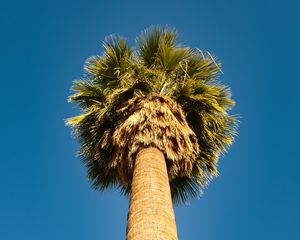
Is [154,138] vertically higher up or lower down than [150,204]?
higher up

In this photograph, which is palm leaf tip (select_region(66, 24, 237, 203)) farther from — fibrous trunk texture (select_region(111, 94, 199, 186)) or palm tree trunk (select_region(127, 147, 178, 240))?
palm tree trunk (select_region(127, 147, 178, 240))

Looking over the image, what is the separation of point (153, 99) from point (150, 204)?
3.32m

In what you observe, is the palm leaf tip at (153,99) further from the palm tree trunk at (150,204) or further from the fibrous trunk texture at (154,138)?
the palm tree trunk at (150,204)

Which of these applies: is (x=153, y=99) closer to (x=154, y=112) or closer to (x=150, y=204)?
(x=154, y=112)

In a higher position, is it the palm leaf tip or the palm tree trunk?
the palm leaf tip

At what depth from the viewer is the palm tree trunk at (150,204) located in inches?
193

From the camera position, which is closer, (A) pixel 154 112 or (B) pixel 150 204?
(B) pixel 150 204

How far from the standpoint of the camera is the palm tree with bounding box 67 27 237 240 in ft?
25.2

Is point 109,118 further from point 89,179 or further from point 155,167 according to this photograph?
point 155,167

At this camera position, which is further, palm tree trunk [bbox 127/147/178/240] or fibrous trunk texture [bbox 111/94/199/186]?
fibrous trunk texture [bbox 111/94/199/186]

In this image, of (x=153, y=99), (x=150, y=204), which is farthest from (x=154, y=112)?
(x=150, y=204)

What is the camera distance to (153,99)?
8.20 meters

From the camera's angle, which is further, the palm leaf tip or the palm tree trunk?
the palm leaf tip

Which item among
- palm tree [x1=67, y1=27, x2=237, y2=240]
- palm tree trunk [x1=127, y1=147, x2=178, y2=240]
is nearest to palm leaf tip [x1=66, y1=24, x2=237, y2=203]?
palm tree [x1=67, y1=27, x2=237, y2=240]
